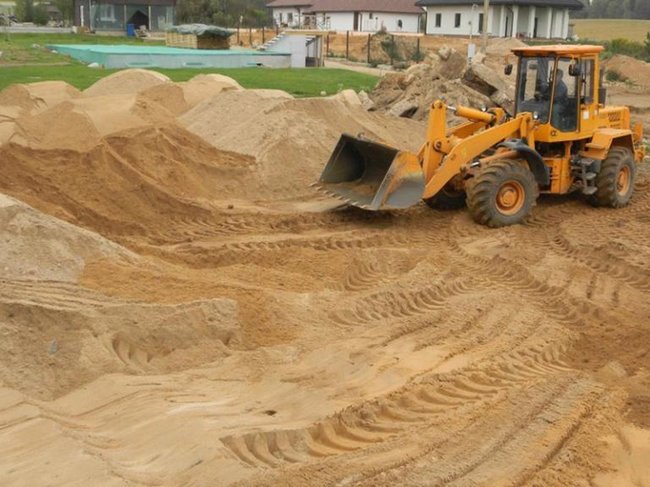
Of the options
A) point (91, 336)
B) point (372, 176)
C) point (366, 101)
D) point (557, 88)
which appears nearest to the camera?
point (91, 336)

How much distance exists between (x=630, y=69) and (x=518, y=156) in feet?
98.1

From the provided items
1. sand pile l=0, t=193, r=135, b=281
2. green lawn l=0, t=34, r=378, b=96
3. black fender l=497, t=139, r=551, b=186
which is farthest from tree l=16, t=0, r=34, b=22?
sand pile l=0, t=193, r=135, b=281

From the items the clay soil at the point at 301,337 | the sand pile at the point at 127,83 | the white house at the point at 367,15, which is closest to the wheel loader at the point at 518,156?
the clay soil at the point at 301,337

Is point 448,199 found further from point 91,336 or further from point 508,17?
point 508,17

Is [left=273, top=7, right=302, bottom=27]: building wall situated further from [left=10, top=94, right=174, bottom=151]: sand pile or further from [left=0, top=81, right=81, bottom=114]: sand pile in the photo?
[left=10, top=94, right=174, bottom=151]: sand pile

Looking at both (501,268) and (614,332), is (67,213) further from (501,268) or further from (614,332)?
(614,332)

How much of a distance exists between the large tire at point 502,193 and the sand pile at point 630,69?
1104 inches

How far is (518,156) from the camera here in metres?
11.9

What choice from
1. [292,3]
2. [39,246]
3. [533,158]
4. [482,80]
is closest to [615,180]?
[533,158]

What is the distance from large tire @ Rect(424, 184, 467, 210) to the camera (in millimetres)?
12586

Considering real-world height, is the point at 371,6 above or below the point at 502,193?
above

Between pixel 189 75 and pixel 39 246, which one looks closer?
pixel 39 246

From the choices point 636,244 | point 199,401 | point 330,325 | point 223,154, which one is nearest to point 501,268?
point 636,244

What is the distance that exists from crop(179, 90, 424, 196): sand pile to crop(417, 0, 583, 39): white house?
37.1 m
